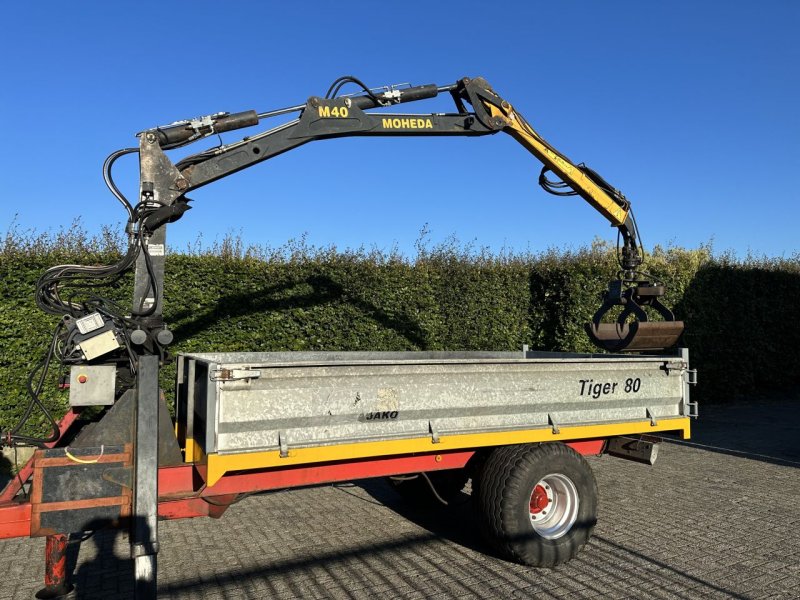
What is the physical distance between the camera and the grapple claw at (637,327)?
19.7ft

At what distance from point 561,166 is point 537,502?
3135mm

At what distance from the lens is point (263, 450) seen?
3.49m

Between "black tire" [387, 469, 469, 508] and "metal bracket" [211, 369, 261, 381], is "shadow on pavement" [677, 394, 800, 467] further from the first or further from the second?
"metal bracket" [211, 369, 261, 381]

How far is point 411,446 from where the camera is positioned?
12.8 feet

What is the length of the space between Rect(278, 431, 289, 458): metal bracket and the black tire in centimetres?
168

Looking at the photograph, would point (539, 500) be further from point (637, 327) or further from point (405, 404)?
point (637, 327)

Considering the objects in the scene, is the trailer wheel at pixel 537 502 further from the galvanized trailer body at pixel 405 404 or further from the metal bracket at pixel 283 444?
the metal bracket at pixel 283 444

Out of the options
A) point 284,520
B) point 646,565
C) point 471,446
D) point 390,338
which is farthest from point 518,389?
point 390,338

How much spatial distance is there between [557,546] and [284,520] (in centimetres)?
243

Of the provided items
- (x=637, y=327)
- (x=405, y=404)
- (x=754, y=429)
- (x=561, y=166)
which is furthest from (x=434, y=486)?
(x=754, y=429)

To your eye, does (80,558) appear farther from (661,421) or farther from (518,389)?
(661,421)

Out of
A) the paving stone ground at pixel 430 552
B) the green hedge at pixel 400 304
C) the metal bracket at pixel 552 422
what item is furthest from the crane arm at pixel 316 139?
the green hedge at pixel 400 304

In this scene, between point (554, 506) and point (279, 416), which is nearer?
point (279, 416)

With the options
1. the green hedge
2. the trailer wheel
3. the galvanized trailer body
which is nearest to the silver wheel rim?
the trailer wheel
